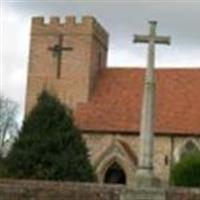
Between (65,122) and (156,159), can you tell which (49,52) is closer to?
(156,159)

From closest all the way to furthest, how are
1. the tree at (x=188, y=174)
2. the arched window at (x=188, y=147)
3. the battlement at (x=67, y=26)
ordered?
the tree at (x=188, y=174) → the arched window at (x=188, y=147) → the battlement at (x=67, y=26)

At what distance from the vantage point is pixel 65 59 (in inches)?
1980

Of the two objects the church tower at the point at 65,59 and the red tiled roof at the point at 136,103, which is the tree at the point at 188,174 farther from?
the church tower at the point at 65,59

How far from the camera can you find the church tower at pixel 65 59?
1970 inches

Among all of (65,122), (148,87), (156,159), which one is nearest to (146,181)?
(148,87)

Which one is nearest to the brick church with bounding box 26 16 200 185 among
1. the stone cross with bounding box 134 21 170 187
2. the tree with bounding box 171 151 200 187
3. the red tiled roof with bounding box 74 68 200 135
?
the red tiled roof with bounding box 74 68 200 135

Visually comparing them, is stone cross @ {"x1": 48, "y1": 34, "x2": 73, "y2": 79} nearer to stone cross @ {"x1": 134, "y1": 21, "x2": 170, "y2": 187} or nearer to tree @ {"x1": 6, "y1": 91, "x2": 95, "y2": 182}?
tree @ {"x1": 6, "y1": 91, "x2": 95, "y2": 182}

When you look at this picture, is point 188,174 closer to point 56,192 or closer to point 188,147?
point 188,147

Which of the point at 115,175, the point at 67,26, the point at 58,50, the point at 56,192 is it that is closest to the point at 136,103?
the point at 115,175

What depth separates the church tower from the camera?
50.0 metres

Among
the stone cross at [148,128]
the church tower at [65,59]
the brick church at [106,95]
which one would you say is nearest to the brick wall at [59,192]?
the stone cross at [148,128]

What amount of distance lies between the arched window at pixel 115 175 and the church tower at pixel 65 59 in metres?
4.70

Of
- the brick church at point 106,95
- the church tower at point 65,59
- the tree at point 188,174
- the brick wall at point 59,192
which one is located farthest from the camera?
the church tower at point 65,59

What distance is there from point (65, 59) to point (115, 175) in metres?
7.59
